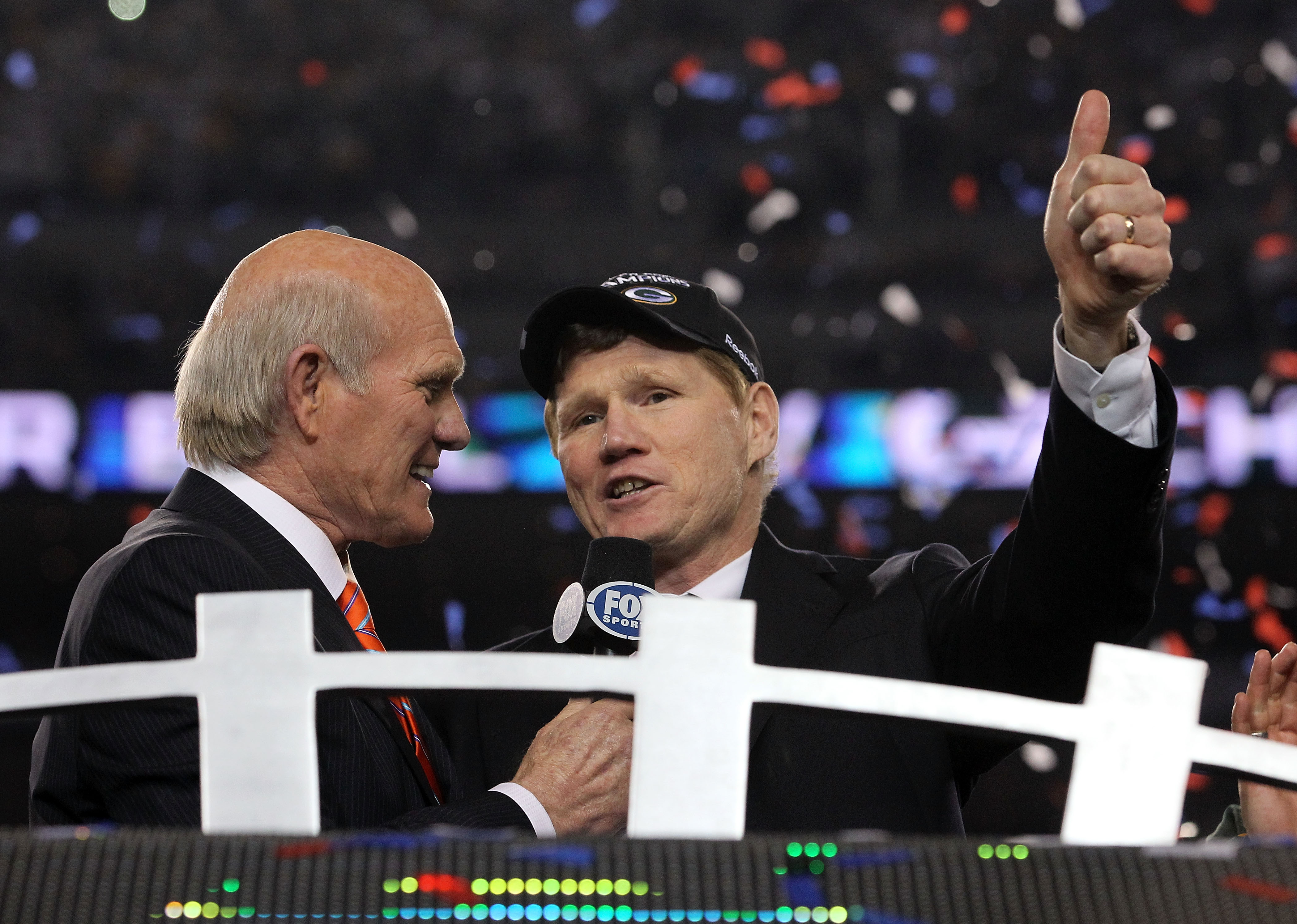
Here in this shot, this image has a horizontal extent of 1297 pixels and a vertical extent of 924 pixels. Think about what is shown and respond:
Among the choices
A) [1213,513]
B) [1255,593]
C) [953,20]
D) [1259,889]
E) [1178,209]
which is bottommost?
[1259,889]

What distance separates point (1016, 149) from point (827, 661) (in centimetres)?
414

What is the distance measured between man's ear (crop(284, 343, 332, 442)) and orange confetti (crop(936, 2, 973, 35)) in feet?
14.3

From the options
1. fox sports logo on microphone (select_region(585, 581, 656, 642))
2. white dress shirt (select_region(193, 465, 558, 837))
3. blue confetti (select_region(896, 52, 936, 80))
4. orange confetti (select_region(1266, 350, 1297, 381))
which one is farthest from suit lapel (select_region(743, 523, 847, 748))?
blue confetti (select_region(896, 52, 936, 80))

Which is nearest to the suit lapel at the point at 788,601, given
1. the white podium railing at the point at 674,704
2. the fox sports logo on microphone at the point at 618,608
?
the fox sports logo on microphone at the point at 618,608

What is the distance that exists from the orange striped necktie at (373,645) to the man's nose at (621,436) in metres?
0.32

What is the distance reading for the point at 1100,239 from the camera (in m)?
1.14

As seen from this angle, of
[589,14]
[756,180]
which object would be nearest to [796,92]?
[756,180]

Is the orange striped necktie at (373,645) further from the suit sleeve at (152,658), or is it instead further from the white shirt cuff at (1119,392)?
the white shirt cuff at (1119,392)

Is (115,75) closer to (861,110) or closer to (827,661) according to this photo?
(861,110)

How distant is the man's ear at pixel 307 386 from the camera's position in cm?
156

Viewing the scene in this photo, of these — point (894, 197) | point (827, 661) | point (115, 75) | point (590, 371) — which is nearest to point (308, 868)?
point (827, 661)

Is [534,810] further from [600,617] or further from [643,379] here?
[643,379]

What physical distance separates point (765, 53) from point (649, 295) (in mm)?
4036

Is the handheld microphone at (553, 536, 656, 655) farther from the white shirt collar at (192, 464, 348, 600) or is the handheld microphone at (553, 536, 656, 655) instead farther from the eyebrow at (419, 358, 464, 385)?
the eyebrow at (419, 358, 464, 385)
